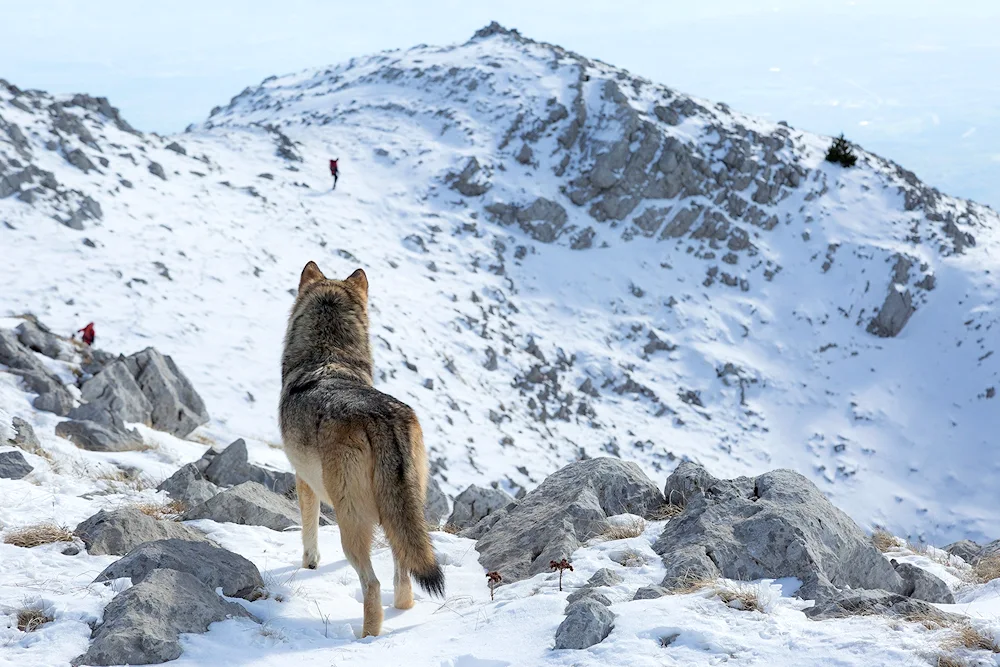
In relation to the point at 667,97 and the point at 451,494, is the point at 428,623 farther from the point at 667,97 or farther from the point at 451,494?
the point at 667,97

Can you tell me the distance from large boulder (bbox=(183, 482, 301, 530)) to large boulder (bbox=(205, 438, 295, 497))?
209cm

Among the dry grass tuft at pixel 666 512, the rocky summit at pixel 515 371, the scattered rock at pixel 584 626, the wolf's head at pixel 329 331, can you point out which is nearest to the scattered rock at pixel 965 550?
the rocky summit at pixel 515 371

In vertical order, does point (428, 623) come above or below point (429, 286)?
below

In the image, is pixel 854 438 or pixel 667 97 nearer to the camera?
pixel 854 438

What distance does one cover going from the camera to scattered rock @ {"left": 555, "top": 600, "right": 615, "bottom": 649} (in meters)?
4.89

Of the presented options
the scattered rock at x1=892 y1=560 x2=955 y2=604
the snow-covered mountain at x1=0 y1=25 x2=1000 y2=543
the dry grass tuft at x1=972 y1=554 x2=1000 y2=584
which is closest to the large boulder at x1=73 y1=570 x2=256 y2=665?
the scattered rock at x1=892 y1=560 x2=955 y2=604

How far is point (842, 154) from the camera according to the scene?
45875mm

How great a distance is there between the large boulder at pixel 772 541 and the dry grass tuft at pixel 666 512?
58 cm

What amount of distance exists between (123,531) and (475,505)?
14.4ft

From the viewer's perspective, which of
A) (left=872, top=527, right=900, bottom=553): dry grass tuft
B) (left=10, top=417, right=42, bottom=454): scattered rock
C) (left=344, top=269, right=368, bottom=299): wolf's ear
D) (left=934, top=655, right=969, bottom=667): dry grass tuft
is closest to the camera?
(left=934, top=655, right=969, bottom=667): dry grass tuft

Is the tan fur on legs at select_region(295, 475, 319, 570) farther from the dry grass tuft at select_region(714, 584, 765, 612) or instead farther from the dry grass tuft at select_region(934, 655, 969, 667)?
the dry grass tuft at select_region(934, 655, 969, 667)

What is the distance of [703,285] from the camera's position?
3962cm

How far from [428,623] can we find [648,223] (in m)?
38.1

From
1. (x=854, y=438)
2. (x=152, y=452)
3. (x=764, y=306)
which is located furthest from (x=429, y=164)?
(x=152, y=452)
